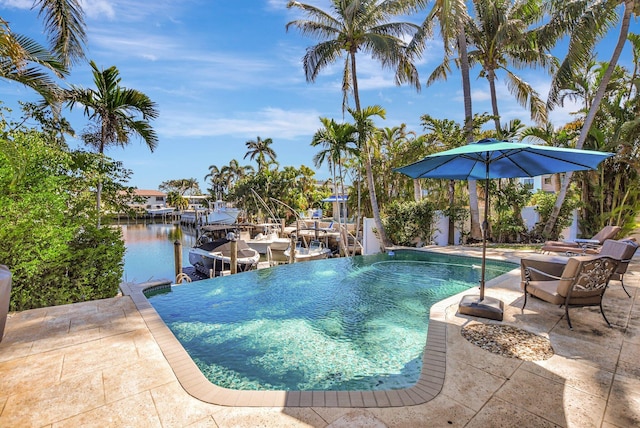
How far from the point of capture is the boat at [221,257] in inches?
562

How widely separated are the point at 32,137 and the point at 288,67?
11.5m

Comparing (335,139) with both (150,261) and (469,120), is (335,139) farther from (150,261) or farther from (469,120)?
(150,261)

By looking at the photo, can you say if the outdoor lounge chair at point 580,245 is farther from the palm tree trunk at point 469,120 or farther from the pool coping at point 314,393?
the pool coping at point 314,393

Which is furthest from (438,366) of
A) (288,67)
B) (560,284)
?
(288,67)

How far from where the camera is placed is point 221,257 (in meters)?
14.8

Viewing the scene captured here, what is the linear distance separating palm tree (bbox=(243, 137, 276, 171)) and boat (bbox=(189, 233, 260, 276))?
3008cm

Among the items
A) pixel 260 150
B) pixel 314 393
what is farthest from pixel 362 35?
pixel 260 150

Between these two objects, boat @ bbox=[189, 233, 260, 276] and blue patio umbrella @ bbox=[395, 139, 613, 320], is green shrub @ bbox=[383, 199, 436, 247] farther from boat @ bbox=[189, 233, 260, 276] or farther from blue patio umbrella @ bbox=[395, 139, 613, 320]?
blue patio umbrella @ bbox=[395, 139, 613, 320]

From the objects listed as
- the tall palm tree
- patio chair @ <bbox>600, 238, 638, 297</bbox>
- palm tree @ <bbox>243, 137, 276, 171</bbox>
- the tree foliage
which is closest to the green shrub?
the tall palm tree

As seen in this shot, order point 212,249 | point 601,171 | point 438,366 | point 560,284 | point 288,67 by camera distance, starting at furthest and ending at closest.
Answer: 1. point 212,249
2. point 288,67
3. point 601,171
4. point 560,284
5. point 438,366

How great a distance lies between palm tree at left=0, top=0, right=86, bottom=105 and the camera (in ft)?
19.4

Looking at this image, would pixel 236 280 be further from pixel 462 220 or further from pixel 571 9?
pixel 571 9

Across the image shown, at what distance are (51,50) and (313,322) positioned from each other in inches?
323

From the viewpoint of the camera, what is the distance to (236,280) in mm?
8578
